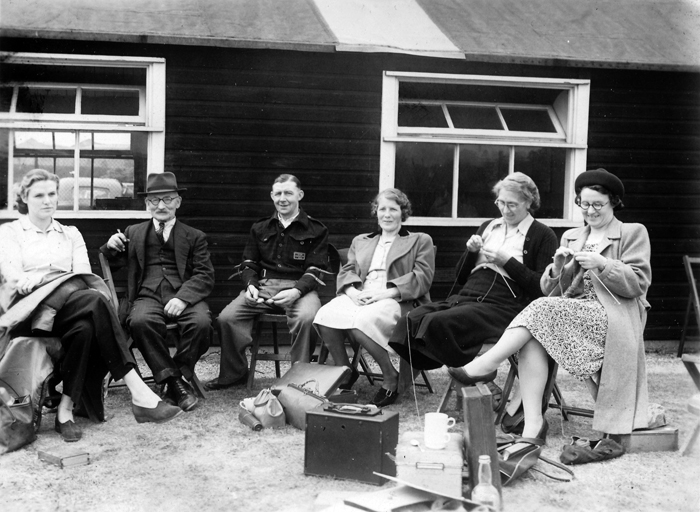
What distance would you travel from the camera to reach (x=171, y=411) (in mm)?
4340

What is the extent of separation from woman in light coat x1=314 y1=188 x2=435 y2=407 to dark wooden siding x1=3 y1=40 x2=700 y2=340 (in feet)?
3.21

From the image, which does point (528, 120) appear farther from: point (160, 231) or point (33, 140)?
point (33, 140)

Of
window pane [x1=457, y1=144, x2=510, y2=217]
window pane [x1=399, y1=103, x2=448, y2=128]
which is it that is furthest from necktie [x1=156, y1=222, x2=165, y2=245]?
window pane [x1=457, y1=144, x2=510, y2=217]

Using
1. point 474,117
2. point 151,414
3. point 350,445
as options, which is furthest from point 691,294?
point 151,414

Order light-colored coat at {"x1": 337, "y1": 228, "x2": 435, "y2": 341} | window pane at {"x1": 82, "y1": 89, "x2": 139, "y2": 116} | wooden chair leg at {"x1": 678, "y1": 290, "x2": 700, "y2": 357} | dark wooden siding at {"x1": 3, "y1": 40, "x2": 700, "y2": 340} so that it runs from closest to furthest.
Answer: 1. light-colored coat at {"x1": 337, "y1": 228, "x2": 435, "y2": 341}
2. window pane at {"x1": 82, "y1": 89, "x2": 139, "y2": 116}
3. dark wooden siding at {"x1": 3, "y1": 40, "x2": 700, "y2": 340}
4. wooden chair leg at {"x1": 678, "y1": 290, "x2": 700, "y2": 357}

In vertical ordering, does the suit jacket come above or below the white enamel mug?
above

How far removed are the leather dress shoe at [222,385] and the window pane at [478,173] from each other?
229 cm

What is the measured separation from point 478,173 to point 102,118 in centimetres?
294

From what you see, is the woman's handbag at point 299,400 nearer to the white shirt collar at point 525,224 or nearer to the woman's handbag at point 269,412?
the woman's handbag at point 269,412

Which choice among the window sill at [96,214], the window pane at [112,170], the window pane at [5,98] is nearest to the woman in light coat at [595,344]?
the window sill at [96,214]

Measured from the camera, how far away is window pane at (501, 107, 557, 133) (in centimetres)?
632

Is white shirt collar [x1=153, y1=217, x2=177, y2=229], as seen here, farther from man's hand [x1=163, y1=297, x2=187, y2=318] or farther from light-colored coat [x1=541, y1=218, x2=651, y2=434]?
light-colored coat [x1=541, y1=218, x2=651, y2=434]

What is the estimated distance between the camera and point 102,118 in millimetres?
5660

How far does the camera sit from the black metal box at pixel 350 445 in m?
3.39
